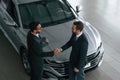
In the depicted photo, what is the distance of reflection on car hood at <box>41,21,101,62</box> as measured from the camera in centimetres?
542

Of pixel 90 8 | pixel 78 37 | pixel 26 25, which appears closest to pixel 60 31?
pixel 26 25

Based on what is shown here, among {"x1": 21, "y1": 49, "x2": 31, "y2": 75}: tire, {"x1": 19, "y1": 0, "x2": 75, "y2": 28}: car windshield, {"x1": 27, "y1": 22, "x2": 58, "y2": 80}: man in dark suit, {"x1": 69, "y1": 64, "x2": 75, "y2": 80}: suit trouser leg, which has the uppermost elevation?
{"x1": 27, "y1": 22, "x2": 58, "y2": 80}: man in dark suit

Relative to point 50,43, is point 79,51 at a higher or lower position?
higher

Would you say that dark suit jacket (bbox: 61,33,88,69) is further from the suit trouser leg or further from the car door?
the car door

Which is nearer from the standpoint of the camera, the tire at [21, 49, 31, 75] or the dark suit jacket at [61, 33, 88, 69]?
the dark suit jacket at [61, 33, 88, 69]

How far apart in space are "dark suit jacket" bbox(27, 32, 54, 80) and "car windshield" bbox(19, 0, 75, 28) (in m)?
1.43

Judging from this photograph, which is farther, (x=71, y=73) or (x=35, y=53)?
(x=71, y=73)

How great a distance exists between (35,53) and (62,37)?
1273mm

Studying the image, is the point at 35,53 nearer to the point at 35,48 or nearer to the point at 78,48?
the point at 35,48

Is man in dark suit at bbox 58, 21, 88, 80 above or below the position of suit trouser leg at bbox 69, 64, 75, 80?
above

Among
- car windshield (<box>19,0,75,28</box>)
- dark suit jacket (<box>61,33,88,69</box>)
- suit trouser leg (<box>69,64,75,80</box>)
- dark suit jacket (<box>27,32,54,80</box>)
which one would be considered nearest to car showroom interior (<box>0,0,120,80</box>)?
car windshield (<box>19,0,75,28</box>)

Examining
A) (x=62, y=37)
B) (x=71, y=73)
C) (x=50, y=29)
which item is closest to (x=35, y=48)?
(x=71, y=73)

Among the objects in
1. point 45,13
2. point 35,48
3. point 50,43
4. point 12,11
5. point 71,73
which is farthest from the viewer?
point 12,11

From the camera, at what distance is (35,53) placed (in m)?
4.70
